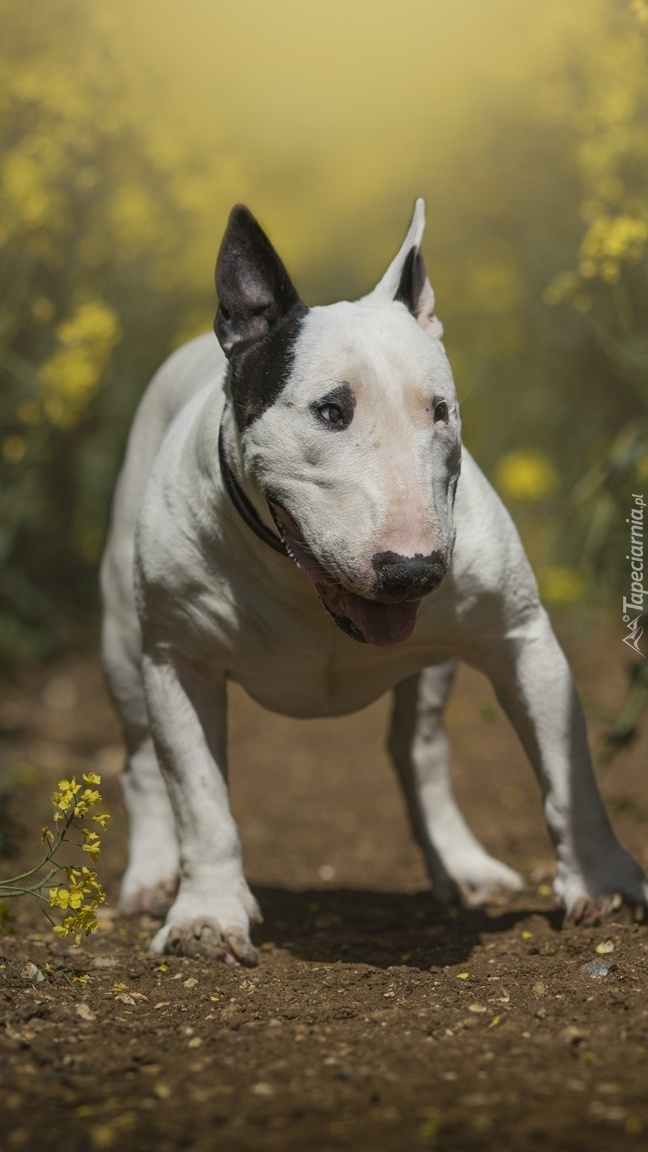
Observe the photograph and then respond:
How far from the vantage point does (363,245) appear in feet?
42.6

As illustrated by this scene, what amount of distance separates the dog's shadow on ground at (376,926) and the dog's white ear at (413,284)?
1.72m

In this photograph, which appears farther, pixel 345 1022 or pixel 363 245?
pixel 363 245

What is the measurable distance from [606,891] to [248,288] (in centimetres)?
194

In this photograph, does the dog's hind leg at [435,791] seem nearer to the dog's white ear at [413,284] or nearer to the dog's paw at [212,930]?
the dog's paw at [212,930]

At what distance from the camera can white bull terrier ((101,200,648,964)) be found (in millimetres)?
3547

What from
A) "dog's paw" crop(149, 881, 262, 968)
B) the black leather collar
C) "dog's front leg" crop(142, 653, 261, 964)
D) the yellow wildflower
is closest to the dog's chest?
"dog's front leg" crop(142, 653, 261, 964)

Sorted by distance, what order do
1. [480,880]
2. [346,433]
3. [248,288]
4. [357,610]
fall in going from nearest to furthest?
[346,433]
[357,610]
[248,288]
[480,880]

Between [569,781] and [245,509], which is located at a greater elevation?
[245,509]

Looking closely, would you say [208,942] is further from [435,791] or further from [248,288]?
[248,288]

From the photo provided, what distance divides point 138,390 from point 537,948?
19.2 feet

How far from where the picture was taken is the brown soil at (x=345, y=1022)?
2607mm

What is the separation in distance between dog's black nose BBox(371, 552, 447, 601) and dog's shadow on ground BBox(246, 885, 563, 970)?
1.13m

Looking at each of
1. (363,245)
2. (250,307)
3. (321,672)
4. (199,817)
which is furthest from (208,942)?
(363,245)

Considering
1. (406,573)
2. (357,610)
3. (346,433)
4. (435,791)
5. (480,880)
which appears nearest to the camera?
(406,573)
